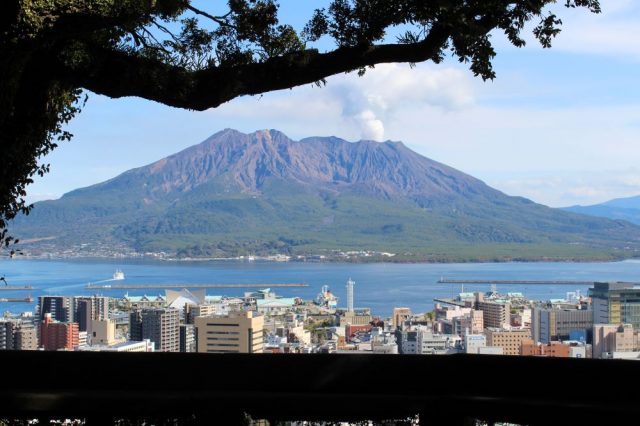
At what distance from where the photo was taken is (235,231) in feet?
295

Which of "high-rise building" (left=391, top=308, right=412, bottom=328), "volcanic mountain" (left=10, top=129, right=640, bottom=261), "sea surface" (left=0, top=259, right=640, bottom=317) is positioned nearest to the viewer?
"high-rise building" (left=391, top=308, right=412, bottom=328)

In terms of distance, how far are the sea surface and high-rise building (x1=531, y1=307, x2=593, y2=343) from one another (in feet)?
35.3

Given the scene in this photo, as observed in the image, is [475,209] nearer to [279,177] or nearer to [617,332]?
[279,177]

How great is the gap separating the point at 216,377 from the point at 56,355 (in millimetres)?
447

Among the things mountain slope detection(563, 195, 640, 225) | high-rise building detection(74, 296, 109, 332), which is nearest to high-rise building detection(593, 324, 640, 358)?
high-rise building detection(74, 296, 109, 332)

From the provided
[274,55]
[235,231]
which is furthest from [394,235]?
[274,55]

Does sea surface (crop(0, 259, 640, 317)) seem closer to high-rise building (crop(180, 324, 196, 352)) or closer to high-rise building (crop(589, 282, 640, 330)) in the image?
high-rise building (crop(589, 282, 640, 330))

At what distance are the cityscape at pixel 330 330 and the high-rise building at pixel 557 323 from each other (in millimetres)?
30

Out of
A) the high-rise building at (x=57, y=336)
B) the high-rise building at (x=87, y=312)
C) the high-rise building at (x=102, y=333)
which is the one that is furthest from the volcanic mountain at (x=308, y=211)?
the high-rise building at (x=57, y=336)

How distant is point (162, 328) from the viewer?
16.2m

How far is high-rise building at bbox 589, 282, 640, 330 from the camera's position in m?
18.4

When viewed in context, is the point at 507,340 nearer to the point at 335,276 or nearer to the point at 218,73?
the point at 218,73

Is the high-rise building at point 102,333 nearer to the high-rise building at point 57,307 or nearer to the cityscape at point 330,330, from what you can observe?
the cityscape at point 330,330

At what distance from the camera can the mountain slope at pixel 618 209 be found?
4245 inches
